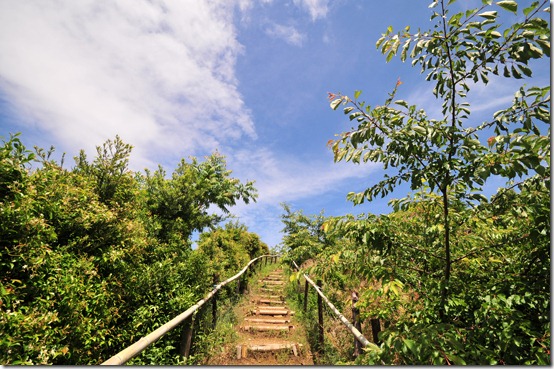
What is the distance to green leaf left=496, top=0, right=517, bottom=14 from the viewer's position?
5.40ft

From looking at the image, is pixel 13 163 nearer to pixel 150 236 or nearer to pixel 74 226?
pixel 74 226

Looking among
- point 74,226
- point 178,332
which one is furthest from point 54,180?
point 178,332

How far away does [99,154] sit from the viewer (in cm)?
502

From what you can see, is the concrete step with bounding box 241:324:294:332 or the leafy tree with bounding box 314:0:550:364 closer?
the leafy tree with bounding box 314:0:550:364

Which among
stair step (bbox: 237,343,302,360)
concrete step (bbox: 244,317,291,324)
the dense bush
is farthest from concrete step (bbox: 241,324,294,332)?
the dense bush

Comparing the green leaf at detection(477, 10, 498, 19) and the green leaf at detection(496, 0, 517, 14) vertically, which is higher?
the green leaf at detection(477, 10, 498, 19)

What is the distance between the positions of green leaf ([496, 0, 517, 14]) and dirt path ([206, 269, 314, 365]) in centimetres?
640

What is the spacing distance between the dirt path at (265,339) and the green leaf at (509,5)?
6.40 m

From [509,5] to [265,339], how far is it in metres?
7.32

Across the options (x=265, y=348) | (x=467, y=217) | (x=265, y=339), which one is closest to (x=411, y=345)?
(x=467, y=217)

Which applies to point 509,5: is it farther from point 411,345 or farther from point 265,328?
point 265,328

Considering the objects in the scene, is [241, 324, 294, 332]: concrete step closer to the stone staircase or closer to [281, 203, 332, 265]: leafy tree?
the stone staircase

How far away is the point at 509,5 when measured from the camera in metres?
1.66

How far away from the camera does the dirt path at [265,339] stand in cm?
560
